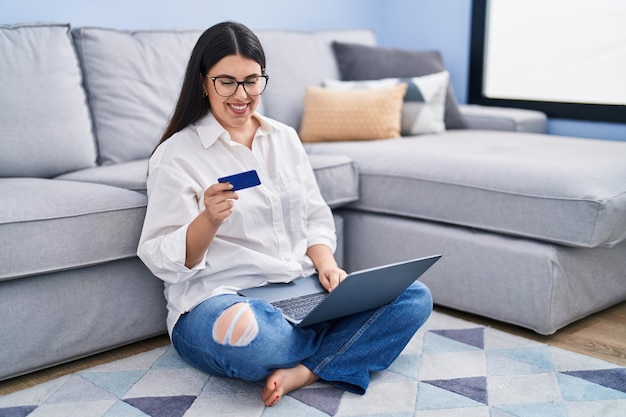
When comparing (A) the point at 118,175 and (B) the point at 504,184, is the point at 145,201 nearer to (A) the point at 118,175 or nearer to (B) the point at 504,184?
(A) the point at 118,175

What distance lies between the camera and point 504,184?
6.96ft

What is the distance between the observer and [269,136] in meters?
1.90

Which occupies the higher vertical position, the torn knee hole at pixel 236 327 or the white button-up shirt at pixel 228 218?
the white button-up shirt at pixel 228 218

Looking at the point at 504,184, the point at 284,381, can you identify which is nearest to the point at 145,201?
the point at 284,381

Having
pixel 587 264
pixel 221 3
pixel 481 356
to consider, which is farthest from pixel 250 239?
pixel 221 3

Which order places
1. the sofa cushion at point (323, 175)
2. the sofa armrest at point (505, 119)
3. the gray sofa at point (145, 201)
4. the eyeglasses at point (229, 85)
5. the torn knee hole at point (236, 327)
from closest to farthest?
the torn knee hole at point (236, 327)
the eyeglasses at point (229, 85)
the gray sofa at point (145, 201)
the sofa cushion at point (323, 175)
the sofa armrest at point (505, 119)

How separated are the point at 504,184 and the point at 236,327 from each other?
93 cm

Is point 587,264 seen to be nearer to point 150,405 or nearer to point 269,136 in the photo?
point 269,136

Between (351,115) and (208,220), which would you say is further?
(351,115)

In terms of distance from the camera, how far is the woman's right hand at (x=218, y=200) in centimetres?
152

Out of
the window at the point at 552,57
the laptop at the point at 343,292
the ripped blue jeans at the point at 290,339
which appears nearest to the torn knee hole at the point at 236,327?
the ripped blue jeans at the point at 290,339

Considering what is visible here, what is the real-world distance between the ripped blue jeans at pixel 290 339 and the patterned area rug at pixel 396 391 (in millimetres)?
54

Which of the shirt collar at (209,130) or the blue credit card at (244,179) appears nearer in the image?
the blue credit card at (244,179)

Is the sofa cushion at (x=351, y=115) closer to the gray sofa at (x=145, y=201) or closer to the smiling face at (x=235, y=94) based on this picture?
the gray sofa at (x=145, y=201)
